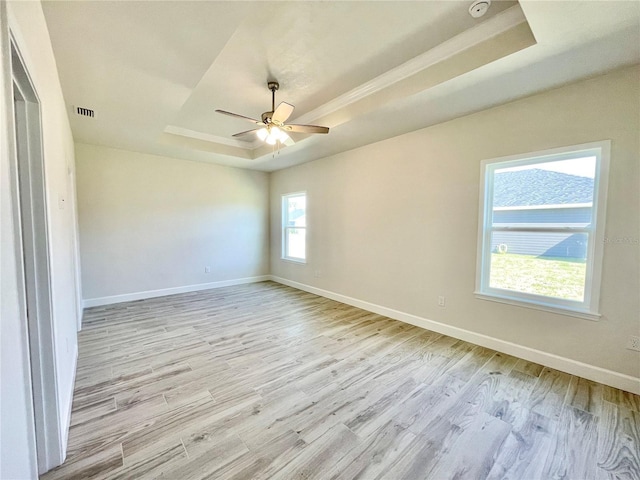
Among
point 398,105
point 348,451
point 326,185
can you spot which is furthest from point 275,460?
point 326,185

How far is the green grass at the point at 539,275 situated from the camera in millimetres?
2412

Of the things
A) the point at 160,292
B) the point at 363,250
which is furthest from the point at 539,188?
the point at 160,292

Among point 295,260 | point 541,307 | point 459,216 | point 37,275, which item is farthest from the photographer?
point 295,260

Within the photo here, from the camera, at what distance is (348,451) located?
1579mm

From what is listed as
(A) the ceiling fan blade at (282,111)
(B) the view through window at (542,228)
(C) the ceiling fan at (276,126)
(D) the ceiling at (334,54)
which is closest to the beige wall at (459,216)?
(B) the view through window at (542,228)

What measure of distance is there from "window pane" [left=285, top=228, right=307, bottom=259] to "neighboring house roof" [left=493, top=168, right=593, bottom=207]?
339 centimetres

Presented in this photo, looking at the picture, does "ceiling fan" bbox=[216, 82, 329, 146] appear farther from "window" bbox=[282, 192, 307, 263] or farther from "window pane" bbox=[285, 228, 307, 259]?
"window pane" bbox=[285, 228, 307, 259]

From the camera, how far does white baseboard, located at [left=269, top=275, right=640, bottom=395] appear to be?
2.19 metres

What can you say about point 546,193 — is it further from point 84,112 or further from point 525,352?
point 84,112

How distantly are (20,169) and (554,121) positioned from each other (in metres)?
3.91

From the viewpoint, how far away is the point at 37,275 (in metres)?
1.43

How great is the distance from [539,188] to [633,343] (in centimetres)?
146

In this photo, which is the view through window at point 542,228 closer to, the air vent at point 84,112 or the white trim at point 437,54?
the white trim at point 437,54

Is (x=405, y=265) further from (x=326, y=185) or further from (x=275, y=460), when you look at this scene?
(x=275, y=460)
